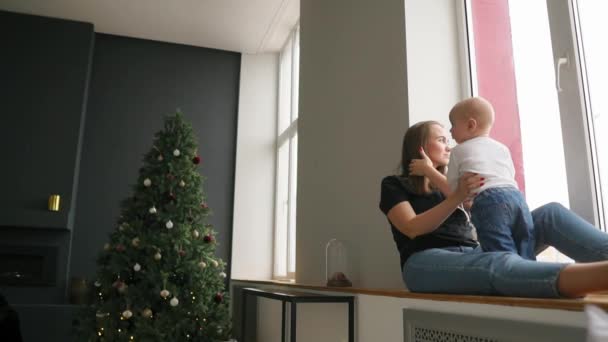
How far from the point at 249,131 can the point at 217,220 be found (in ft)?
3.43

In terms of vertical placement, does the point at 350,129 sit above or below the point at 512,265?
above

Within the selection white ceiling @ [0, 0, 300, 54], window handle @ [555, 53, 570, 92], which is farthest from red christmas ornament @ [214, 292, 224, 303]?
white ceiling @ [0, 0, 300, 54]

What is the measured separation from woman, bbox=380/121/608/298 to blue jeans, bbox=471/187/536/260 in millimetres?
49

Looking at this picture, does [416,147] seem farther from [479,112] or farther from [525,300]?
[525,300]

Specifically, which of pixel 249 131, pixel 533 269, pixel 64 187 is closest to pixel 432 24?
pixel 533 269

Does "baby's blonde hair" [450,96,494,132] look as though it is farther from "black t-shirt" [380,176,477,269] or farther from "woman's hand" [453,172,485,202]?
"black t-shirt" [380,176,477,269]

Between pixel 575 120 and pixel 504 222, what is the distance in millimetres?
713

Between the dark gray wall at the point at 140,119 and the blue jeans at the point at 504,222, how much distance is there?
170 inches

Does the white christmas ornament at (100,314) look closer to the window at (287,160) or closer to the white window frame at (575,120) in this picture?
the window at (287,160)

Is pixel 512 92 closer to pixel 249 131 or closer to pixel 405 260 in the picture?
pixel 405 260

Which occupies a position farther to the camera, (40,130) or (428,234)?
(40,130)

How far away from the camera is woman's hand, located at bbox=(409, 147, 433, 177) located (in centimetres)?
164

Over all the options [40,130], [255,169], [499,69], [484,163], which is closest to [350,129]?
[499,69]

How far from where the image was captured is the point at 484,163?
148cm
